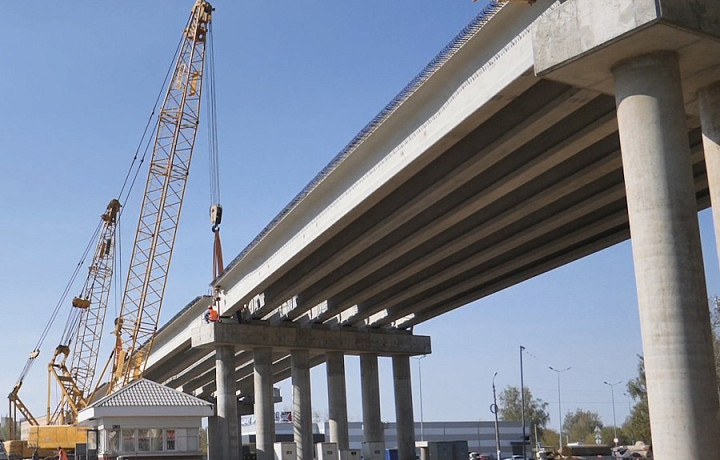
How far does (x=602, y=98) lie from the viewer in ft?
108

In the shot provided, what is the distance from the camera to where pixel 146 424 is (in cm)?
5131

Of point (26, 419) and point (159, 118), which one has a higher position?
point (159, 118)

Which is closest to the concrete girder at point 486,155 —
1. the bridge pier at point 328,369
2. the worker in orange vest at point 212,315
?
the worker in orange vest at point 212,315

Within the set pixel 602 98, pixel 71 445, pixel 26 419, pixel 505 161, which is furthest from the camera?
pixel 26 419

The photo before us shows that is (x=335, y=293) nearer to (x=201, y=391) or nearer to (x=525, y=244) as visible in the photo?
(x=525, y=244)

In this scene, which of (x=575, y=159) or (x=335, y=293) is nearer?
(x=575, y=159)

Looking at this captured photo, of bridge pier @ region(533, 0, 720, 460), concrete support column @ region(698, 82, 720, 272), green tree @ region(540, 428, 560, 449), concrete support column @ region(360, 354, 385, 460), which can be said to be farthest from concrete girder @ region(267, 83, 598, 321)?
green tree @ region(540, 428, 560, 449)

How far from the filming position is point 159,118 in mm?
77375

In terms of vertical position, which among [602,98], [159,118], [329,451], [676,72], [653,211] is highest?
[159,118]

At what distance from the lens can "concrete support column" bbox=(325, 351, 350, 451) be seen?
73.2 metres

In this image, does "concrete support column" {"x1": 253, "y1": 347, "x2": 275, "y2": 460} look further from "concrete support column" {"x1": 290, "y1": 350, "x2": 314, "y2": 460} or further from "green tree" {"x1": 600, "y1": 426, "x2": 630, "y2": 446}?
"green tree" {"x1": 600, "y1": 426, "x2": 630, "y2": 446}

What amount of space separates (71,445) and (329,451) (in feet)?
78.8

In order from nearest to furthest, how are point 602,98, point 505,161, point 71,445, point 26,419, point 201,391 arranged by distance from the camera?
1. point 602,98
2. point 505,161
3. point 71,445
4. point 26,419
5. point 201,391

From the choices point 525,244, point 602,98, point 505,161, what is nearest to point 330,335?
point 525,244
